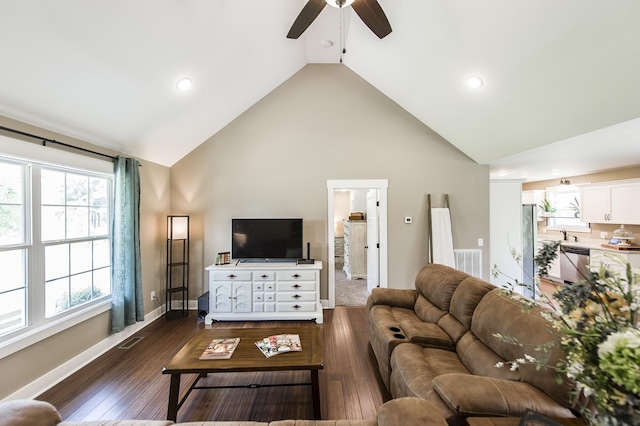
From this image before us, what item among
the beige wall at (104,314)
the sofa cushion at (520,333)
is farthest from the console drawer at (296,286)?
the sofa cushion at (520,333)

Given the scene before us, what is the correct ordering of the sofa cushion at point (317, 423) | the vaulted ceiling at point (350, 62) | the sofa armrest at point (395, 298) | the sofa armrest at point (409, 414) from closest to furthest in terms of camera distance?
the sofa armrest at point (409, 414), the sofa cushion at point (317, 423), the vaulted ceiling at point (350, 62), the sofa armrest at point (395, 298)

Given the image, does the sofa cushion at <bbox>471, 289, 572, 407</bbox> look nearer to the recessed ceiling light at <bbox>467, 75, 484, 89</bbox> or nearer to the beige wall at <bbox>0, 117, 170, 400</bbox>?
the recessed ceiling light at <bbox>467, 75, 484, 89</bbox>

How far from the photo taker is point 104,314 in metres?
3.05

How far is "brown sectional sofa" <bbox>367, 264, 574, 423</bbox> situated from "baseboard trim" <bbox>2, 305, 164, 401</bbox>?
9.92 ft

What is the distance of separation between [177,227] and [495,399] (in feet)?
13.6

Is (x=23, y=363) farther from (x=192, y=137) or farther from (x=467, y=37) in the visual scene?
(x=467, y=37)

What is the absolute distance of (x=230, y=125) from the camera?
4.25m

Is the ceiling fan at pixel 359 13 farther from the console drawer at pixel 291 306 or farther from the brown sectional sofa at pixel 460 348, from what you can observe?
the console drawer at pixel 291 306

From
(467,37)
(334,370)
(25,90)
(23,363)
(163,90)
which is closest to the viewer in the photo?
(25,90)

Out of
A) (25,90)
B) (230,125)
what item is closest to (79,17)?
(25,90)

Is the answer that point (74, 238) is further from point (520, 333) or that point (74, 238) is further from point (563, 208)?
point (563, 208)

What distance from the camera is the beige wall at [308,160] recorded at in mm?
4246

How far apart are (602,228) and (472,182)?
10.8 feet

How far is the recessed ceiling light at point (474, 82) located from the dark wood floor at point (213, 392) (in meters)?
3.15
